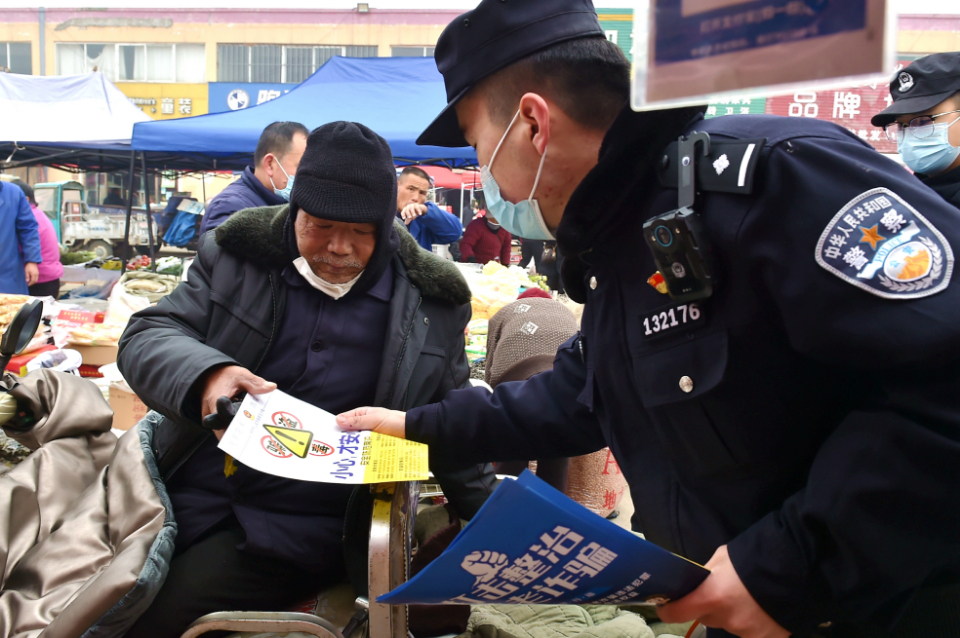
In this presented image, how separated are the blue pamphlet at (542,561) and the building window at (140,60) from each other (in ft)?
93.5

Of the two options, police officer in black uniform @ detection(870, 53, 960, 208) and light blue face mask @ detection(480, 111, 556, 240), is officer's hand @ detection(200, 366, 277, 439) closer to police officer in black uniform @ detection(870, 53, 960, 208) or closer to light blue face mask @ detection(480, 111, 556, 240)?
light blue face mask @ detection(480, 111, 556, 240)

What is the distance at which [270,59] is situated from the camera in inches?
998

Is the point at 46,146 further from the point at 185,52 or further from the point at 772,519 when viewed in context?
the point at 185,52

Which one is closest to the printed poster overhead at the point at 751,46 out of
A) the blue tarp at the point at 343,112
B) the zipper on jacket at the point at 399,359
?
the zipper on jacket at the point at 399,359

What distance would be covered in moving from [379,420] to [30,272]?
5181 millimetres

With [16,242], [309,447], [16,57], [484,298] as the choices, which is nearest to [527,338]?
[309,447]

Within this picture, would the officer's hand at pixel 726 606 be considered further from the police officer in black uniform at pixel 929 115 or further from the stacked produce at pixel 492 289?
the stacked produce at pixel 492 289

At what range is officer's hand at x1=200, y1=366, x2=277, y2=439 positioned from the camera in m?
1.53

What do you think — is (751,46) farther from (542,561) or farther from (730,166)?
(542,561)

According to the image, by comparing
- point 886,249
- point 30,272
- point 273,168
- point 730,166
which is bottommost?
point 30,272

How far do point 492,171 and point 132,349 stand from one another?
1084mm

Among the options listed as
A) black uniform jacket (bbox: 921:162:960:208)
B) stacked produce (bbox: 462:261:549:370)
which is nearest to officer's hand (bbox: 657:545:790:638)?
stacked produce (bbox: 462:261:549:370)

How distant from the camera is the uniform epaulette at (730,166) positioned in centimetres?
85

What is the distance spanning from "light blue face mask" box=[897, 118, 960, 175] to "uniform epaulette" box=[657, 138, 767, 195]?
2.74m
